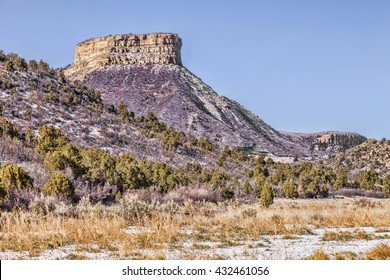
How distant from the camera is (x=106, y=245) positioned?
29.6ft

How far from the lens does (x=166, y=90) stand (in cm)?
9562

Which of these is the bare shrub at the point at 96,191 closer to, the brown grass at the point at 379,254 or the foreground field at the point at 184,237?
the foreground field at the point at 184,237

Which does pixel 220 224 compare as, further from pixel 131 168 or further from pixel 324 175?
pixel 324 175

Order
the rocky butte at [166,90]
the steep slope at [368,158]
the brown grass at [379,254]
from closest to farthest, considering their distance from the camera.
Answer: the brown grass at [379,254]
the steep slope at [368,158]
the rocky butte at [166,90]

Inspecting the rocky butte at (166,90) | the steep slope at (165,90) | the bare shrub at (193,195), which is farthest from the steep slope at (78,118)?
the steep slope at (165,90)

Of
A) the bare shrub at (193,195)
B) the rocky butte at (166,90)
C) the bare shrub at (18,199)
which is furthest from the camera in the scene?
the rocky butte at (166,90)

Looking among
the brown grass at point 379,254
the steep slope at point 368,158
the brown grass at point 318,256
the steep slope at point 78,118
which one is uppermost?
the steep slope at point 78,118

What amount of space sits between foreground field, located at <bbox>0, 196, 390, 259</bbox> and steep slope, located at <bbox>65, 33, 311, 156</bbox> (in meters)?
64.0

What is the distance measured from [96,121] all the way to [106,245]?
4478cm

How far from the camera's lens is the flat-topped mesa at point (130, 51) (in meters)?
109

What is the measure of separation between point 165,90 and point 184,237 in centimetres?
8626

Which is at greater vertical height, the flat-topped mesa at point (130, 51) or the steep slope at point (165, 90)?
the flat-topped mesa at point (130, 51)

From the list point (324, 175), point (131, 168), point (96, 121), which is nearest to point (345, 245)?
point (131, 168)

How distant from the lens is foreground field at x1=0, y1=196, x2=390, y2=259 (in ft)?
27.0
